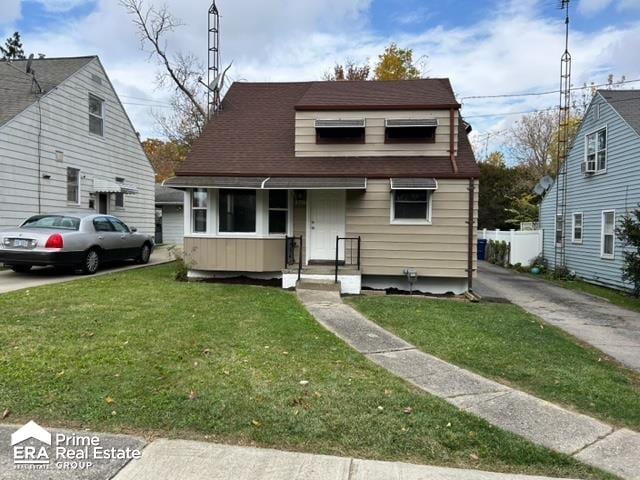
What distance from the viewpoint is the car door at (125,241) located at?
11594 millimetres

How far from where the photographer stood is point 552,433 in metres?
3.18

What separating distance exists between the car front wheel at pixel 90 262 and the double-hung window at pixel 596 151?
14.8 meters

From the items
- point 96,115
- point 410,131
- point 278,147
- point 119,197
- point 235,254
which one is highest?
point 96,115

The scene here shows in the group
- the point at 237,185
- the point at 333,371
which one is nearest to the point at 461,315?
the point at 333,371

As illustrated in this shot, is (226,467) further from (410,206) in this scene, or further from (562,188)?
(562,188)

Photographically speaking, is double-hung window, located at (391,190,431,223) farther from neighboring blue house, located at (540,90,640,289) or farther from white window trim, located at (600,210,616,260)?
white window trim, located at (600,210,616,260)

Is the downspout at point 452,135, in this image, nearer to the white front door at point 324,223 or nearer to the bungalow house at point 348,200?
the bungalow house at point 348,200

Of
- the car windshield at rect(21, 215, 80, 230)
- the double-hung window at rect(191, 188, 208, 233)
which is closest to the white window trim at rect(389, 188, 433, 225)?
the double-hung window at rect(191, 188, 208, 233)

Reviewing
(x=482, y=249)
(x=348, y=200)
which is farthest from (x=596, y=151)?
(x=348, y=200)

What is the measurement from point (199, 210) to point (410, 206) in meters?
5.13

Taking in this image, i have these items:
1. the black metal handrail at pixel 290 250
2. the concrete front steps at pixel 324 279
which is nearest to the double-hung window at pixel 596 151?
the concrete front steps at pixel 324 279

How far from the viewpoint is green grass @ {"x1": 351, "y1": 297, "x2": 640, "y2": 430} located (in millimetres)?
3924

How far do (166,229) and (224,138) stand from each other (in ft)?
46.7

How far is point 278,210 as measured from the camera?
10461mm
